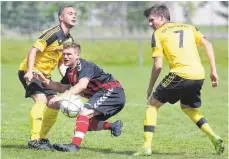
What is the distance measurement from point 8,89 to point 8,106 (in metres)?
4.19

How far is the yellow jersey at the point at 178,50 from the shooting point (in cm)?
797

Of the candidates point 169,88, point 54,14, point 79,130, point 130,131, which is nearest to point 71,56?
point 79,130

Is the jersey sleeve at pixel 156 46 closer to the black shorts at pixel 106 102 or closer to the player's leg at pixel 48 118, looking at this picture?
the black shorts at pixel 106 102

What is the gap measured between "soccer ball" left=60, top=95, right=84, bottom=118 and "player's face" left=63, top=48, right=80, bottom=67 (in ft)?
1.40

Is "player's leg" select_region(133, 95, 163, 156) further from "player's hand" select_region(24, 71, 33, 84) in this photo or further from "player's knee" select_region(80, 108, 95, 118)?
"player's hand" select_region(24, 71, 33, 84)

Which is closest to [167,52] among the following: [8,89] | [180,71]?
[180,71]

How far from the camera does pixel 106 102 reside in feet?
26.7

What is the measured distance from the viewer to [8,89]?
18438 mm

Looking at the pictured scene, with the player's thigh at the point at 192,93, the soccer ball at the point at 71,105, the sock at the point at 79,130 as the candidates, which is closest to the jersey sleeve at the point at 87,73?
the soccer ball at the point at 71,105

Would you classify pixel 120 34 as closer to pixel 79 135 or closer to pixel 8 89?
pixel 8 89

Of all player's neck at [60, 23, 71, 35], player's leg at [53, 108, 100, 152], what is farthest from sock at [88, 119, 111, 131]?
player's neck at [60, 23, 71, 35]

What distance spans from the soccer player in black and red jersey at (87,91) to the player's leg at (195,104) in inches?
33.2

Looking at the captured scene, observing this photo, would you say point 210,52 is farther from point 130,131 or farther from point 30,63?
point 130,131

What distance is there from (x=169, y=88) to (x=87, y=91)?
1091mm
